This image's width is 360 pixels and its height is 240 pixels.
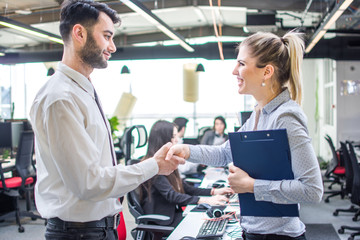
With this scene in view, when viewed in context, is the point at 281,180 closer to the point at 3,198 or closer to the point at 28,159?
the point at 28,159

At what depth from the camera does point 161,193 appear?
10.3ft

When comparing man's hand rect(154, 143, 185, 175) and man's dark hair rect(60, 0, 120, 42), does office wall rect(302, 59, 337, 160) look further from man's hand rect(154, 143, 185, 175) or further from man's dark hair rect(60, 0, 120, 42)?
man's dark hair rect(60, 0, 120, 42)

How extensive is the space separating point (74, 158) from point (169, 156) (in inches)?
19.3

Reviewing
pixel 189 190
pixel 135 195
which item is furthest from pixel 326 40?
pixel 135 195

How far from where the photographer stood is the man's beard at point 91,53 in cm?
150

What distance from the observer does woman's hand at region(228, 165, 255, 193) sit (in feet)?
4.46

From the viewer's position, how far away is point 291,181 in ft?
4.26

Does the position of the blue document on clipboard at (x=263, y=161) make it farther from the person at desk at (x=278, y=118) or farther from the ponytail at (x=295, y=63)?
the ponytail at (x=295, y=63)

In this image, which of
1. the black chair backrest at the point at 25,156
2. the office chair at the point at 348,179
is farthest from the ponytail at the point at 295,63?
the black chair backrest at the point at 25,156

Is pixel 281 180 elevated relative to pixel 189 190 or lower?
elevated

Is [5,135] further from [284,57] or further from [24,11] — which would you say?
[284,57]

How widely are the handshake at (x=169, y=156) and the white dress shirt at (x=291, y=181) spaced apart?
15.7 inches

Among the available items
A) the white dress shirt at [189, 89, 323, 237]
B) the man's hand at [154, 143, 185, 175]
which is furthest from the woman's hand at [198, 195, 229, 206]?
the white dress shirt at [189, 89, 323, 237]

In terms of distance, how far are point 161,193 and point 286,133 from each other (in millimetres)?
2029
